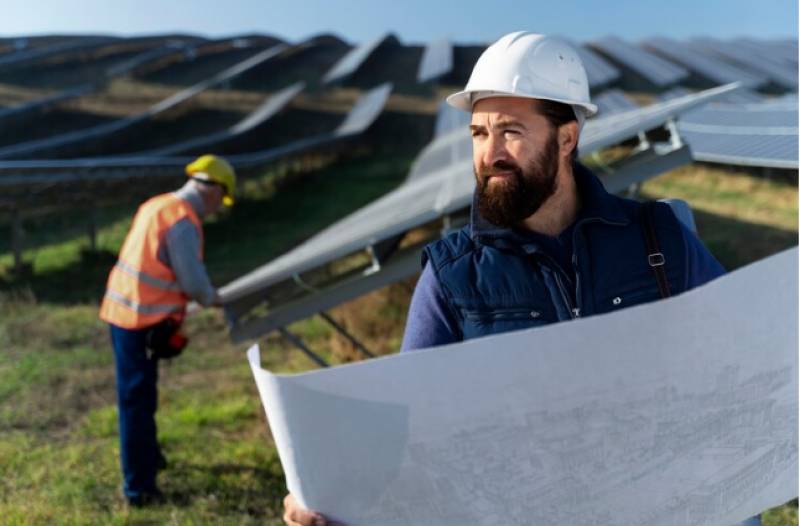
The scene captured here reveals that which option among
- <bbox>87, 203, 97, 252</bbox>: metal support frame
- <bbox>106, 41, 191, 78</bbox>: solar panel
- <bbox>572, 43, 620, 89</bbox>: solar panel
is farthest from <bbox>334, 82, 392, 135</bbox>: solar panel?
<bbox>106, 41, 191, 78</bbox>: solar panel

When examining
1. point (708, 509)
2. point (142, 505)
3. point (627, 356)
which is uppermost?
point (627, 356)

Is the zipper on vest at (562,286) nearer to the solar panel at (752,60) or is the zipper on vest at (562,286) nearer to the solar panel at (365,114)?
the solar panel at (365,114)

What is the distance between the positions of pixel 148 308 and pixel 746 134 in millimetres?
7526

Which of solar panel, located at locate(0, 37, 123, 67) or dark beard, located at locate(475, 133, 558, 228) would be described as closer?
dark beard, located at locate(475, 133, 558, 228)

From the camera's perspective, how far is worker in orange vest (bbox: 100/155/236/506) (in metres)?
4.00

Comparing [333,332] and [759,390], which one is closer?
[759,390]

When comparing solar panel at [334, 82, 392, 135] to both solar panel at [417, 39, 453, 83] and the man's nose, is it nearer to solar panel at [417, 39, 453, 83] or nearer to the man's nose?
solar panel at [417, 39, 453, 83]

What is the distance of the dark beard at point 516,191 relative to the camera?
1.64 metres

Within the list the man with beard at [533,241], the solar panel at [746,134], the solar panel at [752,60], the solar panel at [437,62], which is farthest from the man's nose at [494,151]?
the solar panel at [437,62]

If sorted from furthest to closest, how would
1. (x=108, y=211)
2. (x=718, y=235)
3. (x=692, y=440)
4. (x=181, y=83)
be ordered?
(x=181, y=83) → (x=108, y=211) → (x=718, y=235) → (x=692, y=440)

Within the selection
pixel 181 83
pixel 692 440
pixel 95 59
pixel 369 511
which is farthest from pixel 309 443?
pixel 95 59

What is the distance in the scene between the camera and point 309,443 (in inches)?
51.8

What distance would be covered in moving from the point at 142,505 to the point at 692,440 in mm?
3356

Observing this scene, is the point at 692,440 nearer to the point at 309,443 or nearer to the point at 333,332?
the point at 309,443
